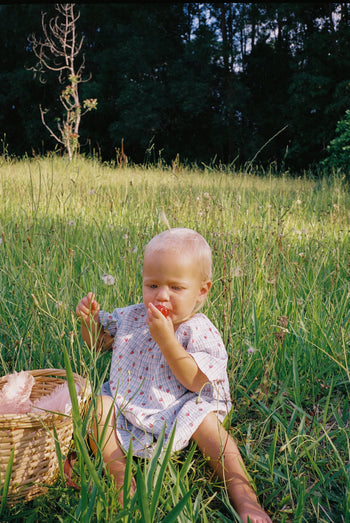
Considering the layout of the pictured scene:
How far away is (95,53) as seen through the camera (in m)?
22.6

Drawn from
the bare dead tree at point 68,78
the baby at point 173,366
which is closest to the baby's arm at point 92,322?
the baby at point 173,366

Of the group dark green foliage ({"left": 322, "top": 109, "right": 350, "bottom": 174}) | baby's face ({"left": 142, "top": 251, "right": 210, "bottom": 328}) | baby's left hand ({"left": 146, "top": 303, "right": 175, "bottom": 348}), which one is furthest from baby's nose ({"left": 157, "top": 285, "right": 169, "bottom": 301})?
dark green foliage ({"left": 322, "top": 109, "right": 350, "bottom": 174})

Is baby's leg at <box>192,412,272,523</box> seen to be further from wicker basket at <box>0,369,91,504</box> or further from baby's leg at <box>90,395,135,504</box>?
wicker basket at <box>0,369,91,504</box>

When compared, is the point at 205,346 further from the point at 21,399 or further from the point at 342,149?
the point at 342,149

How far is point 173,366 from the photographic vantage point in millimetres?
1585

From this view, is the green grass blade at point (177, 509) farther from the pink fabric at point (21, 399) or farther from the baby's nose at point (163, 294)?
the baby's nose at point (163, 294)

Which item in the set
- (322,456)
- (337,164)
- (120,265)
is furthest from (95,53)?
(322,456)

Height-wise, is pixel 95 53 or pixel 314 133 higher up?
pixel 95 53

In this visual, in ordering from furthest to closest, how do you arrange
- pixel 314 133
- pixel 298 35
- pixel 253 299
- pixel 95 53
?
pixel 95 53
pixel 298 35
pixel 314 133
pixel 253 299

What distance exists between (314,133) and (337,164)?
6357 mm

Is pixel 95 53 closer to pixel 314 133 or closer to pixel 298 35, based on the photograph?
pixel 298 35

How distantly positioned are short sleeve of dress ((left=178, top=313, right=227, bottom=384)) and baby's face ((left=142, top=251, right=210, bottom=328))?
0.22 feet

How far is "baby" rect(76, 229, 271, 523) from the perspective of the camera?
1.52 m

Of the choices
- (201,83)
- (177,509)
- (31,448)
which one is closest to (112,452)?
(31,448)
